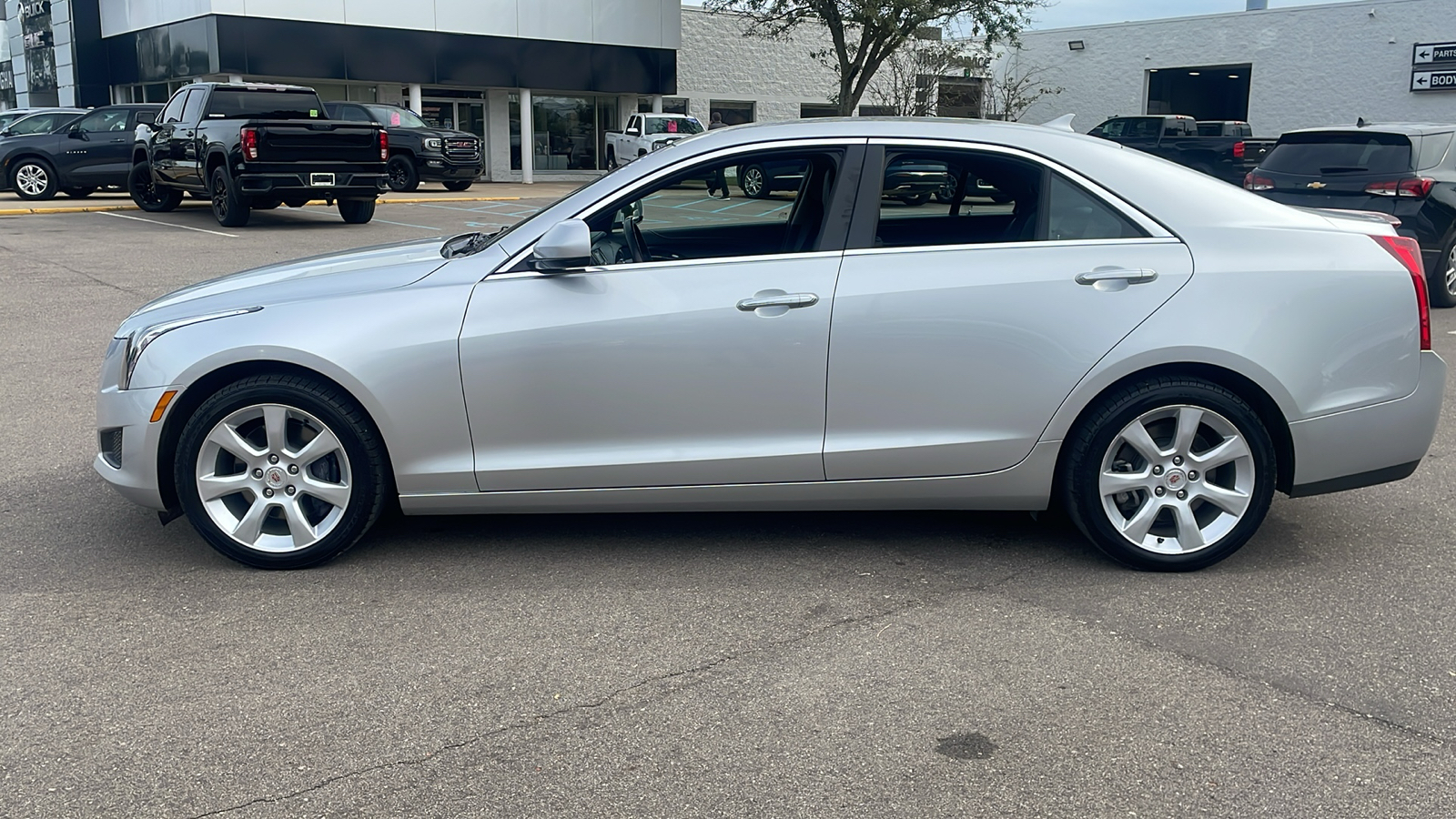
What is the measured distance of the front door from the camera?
14.6 feet

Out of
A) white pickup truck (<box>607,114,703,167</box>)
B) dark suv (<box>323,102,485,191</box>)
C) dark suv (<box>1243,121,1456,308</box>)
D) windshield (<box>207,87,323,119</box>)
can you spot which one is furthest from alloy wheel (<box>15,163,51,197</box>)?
dark suv (<box>1243,121,1456,308</box>)

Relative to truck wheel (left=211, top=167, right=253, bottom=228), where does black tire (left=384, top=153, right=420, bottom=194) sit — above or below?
above

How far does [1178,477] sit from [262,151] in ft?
52.3

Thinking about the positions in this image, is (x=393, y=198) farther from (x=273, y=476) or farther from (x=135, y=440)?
(x=273, y=476)

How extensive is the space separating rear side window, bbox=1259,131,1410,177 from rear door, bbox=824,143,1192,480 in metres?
7.99

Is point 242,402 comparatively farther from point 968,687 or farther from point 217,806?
point 968,687

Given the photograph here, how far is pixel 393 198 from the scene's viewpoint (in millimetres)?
25516

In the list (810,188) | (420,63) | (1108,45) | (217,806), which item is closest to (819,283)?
(810,188)

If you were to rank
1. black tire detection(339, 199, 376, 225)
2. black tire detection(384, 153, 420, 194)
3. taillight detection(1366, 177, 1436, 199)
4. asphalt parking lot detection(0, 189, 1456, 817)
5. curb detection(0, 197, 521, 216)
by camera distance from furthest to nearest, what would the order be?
1. black tire detection(384, 153, 420, 194)
2. curb detection(0, 197, 521, 216)
3. black tire detection(339, 199, 376, 225)
4. taillight detection(1366, 177, 1436, 199)
5. asphalt parking lot detection(0, 189, 1456, 817)

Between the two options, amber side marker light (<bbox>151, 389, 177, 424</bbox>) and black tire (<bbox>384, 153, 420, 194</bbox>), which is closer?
amber side marker light (<bbox>151, 389, 177, 424</bbox>)

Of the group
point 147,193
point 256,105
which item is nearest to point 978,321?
point 256,105

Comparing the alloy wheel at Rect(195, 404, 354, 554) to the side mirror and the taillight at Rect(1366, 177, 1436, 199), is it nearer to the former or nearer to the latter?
the side mirror

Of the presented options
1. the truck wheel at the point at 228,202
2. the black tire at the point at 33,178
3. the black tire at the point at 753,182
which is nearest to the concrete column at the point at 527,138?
the black tire at the point at 33,178

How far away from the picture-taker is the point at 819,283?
4.50 meters
